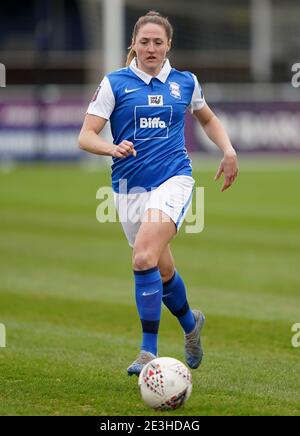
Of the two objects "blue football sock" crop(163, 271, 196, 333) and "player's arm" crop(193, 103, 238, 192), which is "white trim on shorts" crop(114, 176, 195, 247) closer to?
"player's arm" crop(193, 103, 238, 192)

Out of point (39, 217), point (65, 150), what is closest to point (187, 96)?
point (39, 217)

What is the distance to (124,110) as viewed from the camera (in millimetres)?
7898

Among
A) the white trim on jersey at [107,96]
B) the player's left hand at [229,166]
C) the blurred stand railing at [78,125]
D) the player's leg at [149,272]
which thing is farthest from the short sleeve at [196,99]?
the blurred stand railing at [78,125]

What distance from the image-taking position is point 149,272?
7578mm

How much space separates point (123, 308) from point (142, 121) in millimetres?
4330

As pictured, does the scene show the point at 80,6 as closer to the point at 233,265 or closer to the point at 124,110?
the point at 233,265

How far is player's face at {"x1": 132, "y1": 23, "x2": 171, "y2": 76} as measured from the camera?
7.84m

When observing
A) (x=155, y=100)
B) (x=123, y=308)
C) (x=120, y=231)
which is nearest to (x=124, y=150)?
(x=155, y=100)

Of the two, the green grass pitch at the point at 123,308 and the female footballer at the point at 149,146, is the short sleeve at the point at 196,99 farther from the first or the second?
the green grass pitch at the point at 123,308

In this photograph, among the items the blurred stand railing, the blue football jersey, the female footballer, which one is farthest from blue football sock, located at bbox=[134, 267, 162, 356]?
the blurred stand railing

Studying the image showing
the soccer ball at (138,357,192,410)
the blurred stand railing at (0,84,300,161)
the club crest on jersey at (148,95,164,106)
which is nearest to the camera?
the soccer ball at (138,357,192,410)

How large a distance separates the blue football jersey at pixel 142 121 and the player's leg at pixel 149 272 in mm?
355

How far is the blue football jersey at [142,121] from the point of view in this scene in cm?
789

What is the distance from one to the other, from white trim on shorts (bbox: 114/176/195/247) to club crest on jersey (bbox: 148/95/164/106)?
1.80 ft
